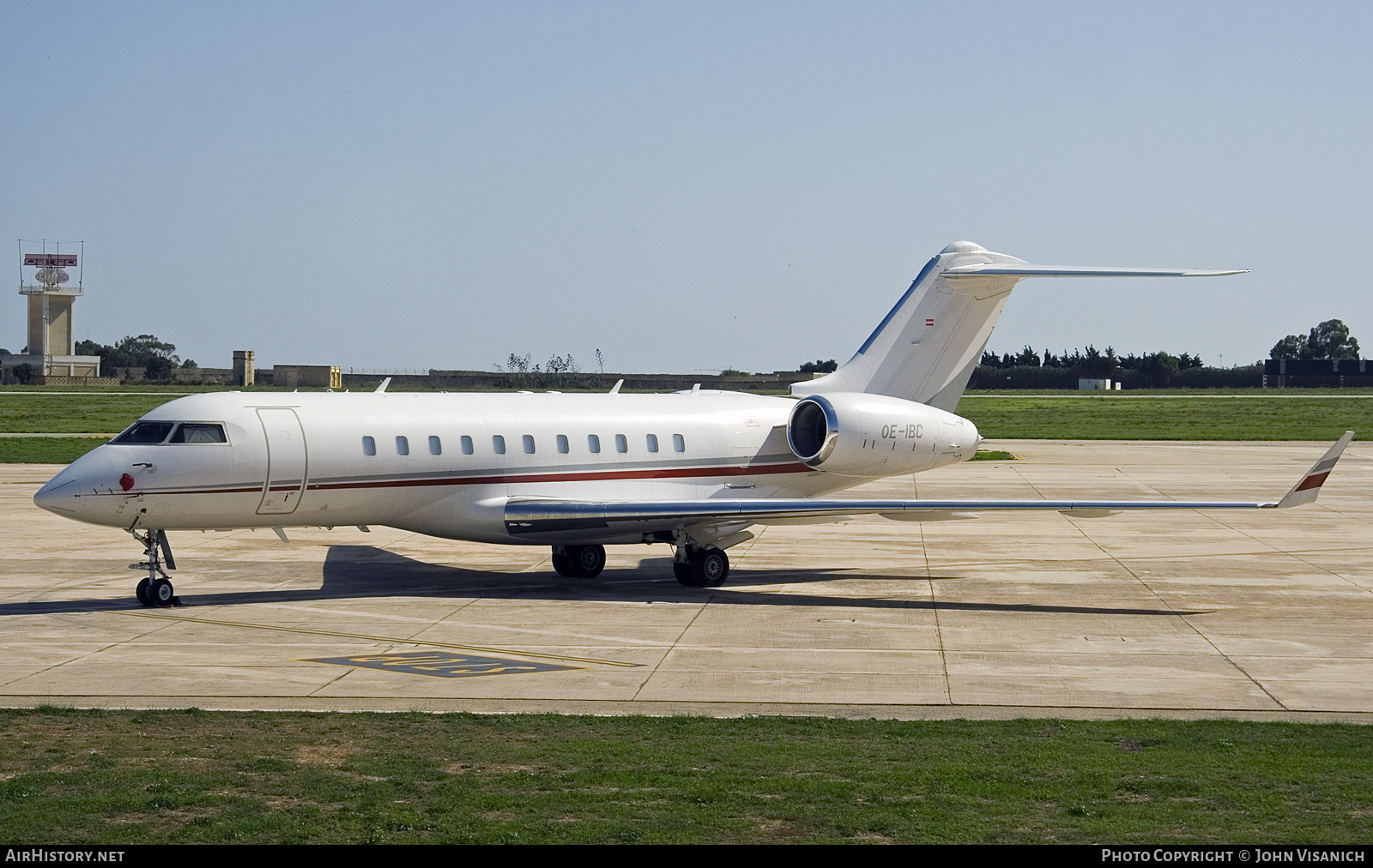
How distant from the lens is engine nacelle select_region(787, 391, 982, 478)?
23047mm

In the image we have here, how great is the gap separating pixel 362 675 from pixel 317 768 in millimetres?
4309

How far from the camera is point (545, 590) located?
21797 mm

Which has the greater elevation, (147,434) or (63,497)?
(147,434)

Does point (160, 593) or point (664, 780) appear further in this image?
point (160, 593)

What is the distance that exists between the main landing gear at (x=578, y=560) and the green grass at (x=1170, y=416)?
4358 centimetres

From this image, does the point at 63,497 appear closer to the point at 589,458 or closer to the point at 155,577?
the point at 155,577

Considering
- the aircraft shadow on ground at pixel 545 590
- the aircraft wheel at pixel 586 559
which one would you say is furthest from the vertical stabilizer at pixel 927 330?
the aircraft wheel at pixel 586 559

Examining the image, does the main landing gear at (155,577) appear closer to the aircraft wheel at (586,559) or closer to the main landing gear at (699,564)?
the main landing gear at (699,564)

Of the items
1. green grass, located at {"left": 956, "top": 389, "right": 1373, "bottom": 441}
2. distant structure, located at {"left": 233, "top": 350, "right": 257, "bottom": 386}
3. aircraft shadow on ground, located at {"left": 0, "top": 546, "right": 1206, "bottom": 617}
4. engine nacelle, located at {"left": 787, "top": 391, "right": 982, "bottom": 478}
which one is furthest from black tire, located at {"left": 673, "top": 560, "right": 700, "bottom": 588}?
distant structure, located at {"left": 233, "top": 350, "right": 257, "bottom": 386}

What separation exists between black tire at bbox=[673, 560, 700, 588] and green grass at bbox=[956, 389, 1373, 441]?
43.3m

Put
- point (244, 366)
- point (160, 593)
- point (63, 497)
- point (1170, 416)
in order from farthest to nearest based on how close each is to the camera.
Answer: point (244, 366)
point (1170, 416)
point (160, 593)
point (63, 497)

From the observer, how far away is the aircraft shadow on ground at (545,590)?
1998 centimetres

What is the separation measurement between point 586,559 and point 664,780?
1248 cm

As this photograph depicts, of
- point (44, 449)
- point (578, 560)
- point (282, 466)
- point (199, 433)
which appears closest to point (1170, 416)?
point (44, 449)
